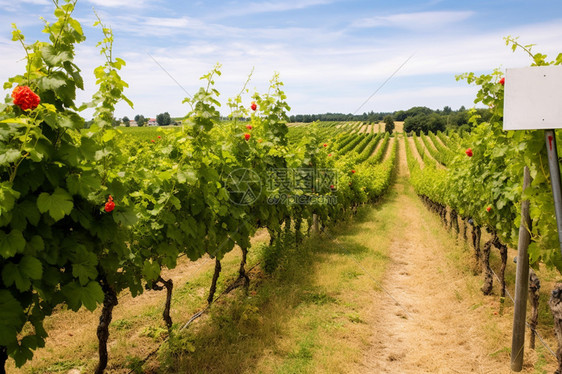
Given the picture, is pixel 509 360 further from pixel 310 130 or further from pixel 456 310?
pixel 310 130

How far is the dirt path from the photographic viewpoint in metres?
4.75

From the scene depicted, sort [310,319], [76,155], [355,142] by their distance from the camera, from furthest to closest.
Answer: [355,142], [310,319], [76,155]

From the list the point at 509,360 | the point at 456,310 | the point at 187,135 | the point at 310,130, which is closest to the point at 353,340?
the point at 509,360

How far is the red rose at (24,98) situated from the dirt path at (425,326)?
462cm

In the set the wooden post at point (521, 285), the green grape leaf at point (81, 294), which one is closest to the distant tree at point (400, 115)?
the wooden post at point (521, 285)

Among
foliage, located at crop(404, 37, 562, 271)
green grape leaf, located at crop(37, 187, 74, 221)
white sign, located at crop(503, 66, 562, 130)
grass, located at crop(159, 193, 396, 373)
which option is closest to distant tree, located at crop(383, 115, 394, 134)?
foliage, located at crop(404, 37, 562, 271)

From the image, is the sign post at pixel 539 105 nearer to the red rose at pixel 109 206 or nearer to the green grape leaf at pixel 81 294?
the red rose at pixel 109 206

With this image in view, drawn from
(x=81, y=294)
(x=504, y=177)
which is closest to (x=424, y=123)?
(x=504, y=177)

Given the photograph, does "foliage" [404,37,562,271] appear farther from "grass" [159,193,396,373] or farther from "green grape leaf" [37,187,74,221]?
"green grape leaf" [37,187,74,221]

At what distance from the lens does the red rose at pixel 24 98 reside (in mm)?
2229

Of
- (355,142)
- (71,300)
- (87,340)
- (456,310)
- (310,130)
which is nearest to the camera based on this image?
(71,300)

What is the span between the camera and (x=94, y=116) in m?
3.40

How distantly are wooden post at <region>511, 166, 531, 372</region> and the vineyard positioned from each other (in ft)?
0.38

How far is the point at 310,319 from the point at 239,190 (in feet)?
8.10
